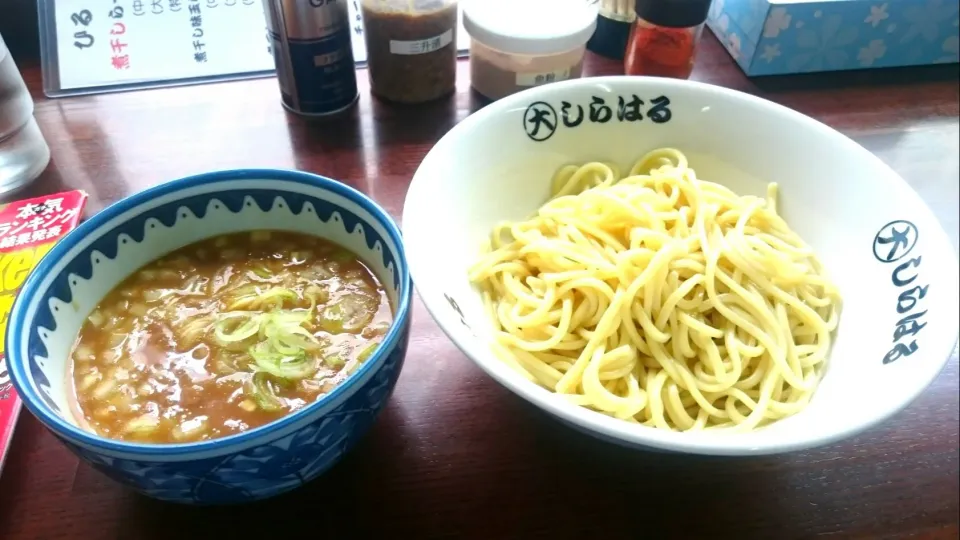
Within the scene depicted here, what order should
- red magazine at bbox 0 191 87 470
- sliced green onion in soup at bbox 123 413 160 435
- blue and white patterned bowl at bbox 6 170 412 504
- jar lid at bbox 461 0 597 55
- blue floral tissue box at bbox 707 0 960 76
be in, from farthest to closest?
blue floral tissue box at bbox 707 0 960 76 < jar lid at bbox 461 0 597 55 < red magazine at bbox 0 191 87 470 < sliced green onion in soup at bbox 123 413 160 435 < blue and white patterned bowl at bbox 6 170 412 504

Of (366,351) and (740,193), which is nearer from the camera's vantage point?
(366,351)

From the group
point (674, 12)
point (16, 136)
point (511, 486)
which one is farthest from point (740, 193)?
point (16, 136)

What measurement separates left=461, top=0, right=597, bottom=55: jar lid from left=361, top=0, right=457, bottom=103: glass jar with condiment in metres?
0.06

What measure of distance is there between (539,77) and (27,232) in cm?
95

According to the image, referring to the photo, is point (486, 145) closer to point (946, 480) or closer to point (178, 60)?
point (946, 480)

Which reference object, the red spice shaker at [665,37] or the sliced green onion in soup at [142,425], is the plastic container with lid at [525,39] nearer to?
the red spice shaker at [665,37]

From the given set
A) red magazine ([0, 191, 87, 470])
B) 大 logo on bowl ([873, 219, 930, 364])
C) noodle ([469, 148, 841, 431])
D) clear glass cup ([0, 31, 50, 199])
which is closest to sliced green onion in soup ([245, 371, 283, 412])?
noodle ([469, 148, 841, 431])

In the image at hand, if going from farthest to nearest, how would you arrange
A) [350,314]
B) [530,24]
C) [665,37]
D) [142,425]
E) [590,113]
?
[665,37], [530,24], [590,113], [350,314], [142,425]

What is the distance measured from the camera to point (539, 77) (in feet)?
4.61

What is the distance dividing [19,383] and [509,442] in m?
0.54

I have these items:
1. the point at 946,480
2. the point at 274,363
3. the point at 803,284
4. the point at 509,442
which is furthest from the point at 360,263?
the point at 946,480

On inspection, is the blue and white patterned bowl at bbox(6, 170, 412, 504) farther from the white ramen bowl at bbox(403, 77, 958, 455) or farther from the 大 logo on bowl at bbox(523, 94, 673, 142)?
the 大 logo on bowl at bbox(523, 94, 673, 142)

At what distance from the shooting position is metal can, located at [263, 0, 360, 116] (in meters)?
1.25

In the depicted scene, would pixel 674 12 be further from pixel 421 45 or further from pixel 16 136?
pixel 16 136
